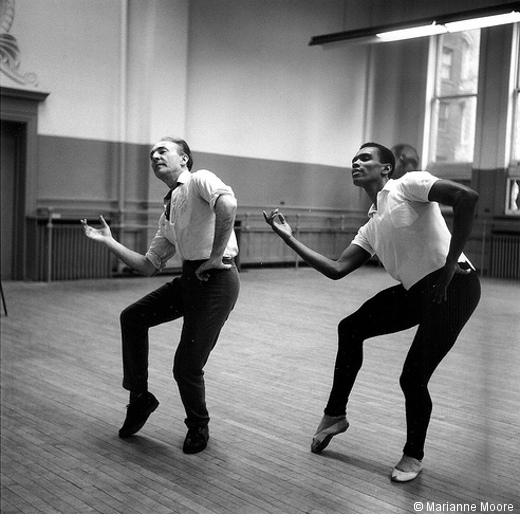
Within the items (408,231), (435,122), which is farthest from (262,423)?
(435,122)

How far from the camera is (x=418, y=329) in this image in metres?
1.90

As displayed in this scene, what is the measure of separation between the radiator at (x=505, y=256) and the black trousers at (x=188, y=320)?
763 mm

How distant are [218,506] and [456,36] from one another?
1420 millimetres

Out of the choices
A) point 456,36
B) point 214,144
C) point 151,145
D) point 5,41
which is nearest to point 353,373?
point 214,144

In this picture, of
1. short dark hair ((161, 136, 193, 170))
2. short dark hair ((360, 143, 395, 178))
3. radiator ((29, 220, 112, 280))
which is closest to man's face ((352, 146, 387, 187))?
short dark hair ((360, 143, 395, 178))

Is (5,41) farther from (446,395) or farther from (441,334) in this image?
(446,395)

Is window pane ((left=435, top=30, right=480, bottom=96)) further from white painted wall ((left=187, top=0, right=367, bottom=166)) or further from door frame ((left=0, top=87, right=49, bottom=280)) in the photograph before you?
door frame ((left=0, top=87, right=49, bottom=280))

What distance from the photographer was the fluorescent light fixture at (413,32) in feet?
4.86

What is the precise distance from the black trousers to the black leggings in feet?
1.31

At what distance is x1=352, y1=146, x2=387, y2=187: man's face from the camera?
131cm

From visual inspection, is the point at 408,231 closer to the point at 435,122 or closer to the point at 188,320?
the point at 435,122

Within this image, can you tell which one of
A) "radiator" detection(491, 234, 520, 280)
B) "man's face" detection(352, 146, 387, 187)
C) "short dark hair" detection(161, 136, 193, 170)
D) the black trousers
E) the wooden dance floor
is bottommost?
the wooden dance floor

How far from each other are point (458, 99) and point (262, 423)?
2.01 meters

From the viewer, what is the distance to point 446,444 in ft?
8.73
